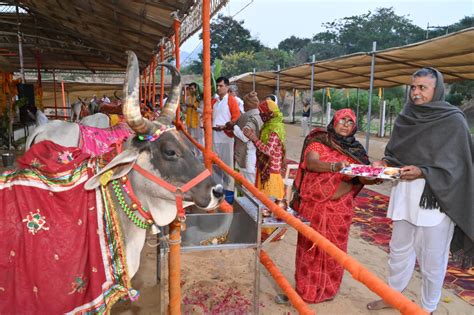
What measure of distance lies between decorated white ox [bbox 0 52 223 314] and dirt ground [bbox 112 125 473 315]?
121 cm

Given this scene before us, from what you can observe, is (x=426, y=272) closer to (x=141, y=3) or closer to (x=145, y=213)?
(x=145, y=213)

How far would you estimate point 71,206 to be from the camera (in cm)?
190

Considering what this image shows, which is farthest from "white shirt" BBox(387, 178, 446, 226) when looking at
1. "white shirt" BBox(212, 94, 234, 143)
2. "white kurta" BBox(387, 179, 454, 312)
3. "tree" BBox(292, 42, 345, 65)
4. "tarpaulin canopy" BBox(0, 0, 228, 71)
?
"tree" BBox(292, 42, 345, 65)

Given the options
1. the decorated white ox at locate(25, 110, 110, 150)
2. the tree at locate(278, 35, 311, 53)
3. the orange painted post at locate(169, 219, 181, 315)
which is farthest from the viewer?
the tree at locate(278, 35, 311, 53)

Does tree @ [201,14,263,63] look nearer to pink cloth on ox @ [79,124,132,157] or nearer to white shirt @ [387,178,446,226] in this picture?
pink cloth on ox @ [79,124,132,157]

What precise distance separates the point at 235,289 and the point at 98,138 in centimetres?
254

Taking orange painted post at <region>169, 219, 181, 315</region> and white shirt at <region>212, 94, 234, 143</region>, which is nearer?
orange painted post at <region>169, 219, 181, 315</region>

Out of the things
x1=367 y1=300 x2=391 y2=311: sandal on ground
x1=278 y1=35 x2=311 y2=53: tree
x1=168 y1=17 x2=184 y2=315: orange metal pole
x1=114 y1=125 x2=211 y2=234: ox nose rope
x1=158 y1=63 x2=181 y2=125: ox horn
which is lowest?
x1=367 y1=300 x2=391 y2=311: sandal on ground

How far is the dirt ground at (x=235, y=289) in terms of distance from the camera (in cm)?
306

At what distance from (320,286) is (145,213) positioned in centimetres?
196

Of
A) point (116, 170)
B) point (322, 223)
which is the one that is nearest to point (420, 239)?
point (322, 223)

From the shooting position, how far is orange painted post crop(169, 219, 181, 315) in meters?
2.40

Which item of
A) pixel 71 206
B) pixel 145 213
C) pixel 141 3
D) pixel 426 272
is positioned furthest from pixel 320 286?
pixel 141 3

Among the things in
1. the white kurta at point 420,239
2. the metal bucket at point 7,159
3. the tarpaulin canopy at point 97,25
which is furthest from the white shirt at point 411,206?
the metal bucket at point 7,159
